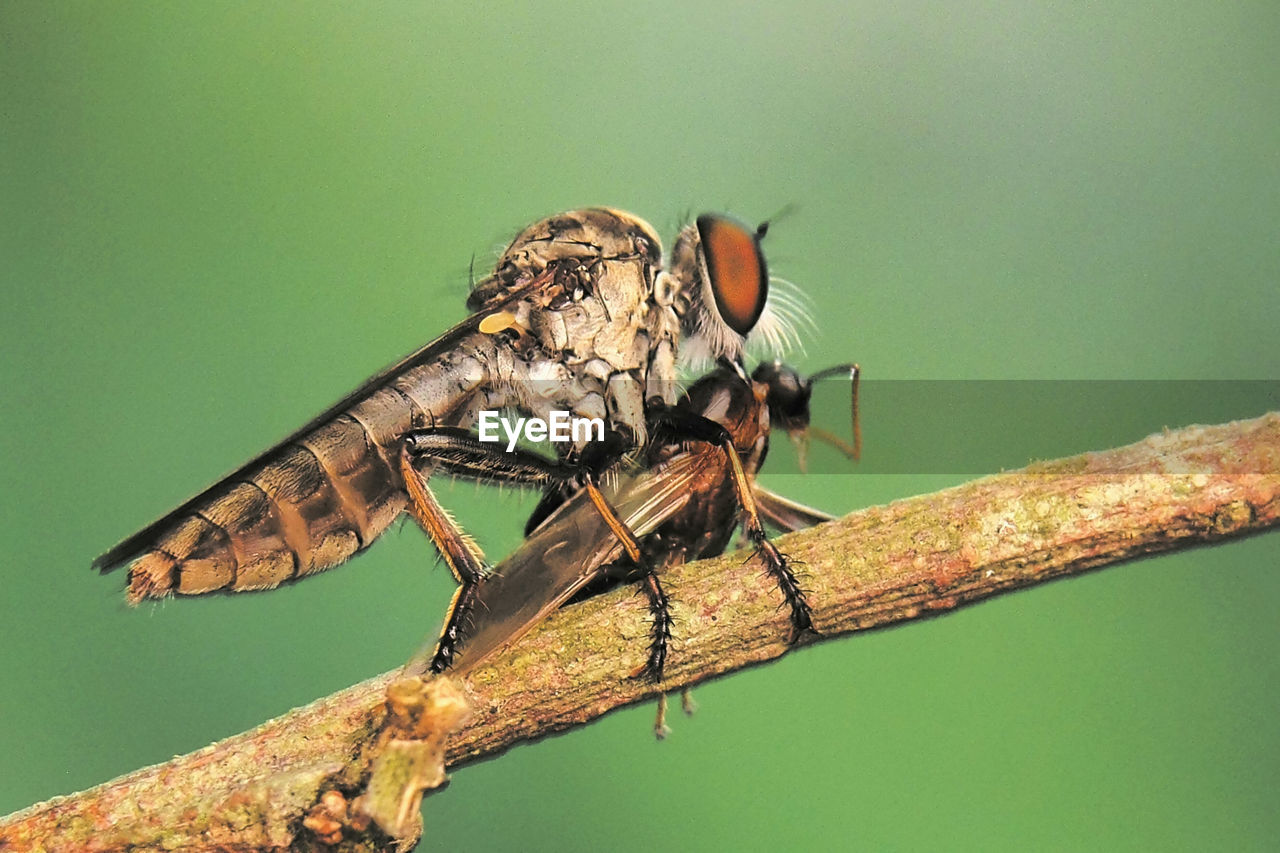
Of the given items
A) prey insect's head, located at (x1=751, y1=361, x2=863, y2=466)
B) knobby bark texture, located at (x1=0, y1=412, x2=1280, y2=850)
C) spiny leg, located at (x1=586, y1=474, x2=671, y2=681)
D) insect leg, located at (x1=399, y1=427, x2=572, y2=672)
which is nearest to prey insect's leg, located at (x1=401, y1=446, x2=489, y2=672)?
insect leg, located at (x1=399, y1=427, x2=572, y2=672)

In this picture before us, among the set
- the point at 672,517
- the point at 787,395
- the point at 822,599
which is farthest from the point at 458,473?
the point at 822,599

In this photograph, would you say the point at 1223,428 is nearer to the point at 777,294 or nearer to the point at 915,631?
the point at 915,631

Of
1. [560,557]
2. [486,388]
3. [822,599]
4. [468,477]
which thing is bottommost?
[822,599]

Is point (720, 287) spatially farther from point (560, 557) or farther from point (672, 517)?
point (560, 557)

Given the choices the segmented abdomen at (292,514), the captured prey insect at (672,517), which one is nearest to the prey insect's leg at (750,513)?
the captured prey insect at (672,517)

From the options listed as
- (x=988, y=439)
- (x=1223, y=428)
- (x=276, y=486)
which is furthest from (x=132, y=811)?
(x=988, y=439)

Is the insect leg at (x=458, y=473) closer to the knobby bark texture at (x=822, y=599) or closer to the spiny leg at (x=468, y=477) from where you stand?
the spiny leg at (x=468, y=477)
